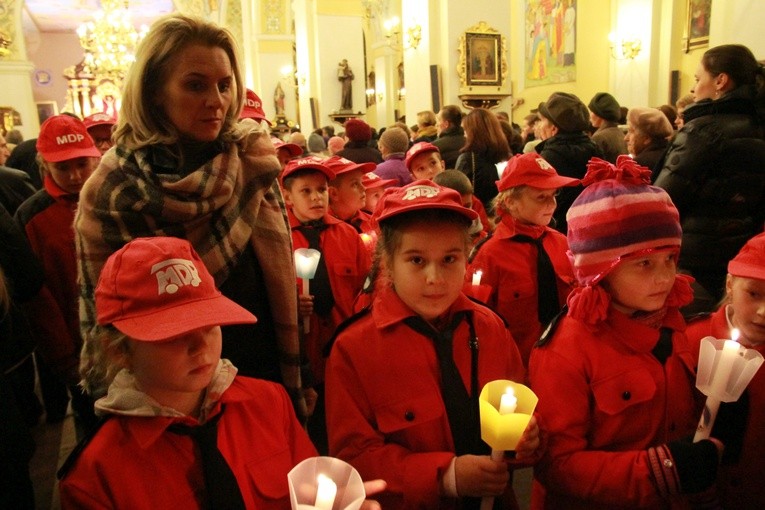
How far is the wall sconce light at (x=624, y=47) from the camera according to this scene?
11.8 meters

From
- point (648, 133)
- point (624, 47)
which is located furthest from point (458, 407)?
point (624, 47)

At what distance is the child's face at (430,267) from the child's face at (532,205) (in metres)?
1.16

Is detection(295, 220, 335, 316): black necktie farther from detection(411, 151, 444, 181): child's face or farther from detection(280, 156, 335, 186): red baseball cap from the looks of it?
detection(411, 151, 444, 181): child's face

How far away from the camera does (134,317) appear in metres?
1.30

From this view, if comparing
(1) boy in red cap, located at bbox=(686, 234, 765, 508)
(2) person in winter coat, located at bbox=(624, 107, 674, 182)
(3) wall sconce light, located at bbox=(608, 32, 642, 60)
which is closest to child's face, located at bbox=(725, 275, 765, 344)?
(1) boy in red cap, located at bbox=(686, 234, 765, 508)

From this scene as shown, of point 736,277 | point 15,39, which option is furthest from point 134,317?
point 15,39

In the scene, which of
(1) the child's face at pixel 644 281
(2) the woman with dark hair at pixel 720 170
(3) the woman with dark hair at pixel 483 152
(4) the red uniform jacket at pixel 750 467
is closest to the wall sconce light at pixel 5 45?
(3) the woman with dark hair at pixel 483 152

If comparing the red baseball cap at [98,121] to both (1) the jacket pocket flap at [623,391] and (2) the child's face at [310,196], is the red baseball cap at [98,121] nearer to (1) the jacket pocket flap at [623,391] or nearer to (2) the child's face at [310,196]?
(2) the child's face at [310,196]

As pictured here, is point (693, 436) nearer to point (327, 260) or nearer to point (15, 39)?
point (327, 260)

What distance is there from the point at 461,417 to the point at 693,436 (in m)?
0.63

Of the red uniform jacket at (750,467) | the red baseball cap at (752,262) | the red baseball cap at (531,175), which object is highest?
the red baseball cap at (531,175)

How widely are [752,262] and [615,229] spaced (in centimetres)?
48

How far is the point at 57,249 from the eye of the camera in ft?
9.96

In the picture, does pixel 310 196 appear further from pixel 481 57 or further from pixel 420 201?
pixel 481 57
